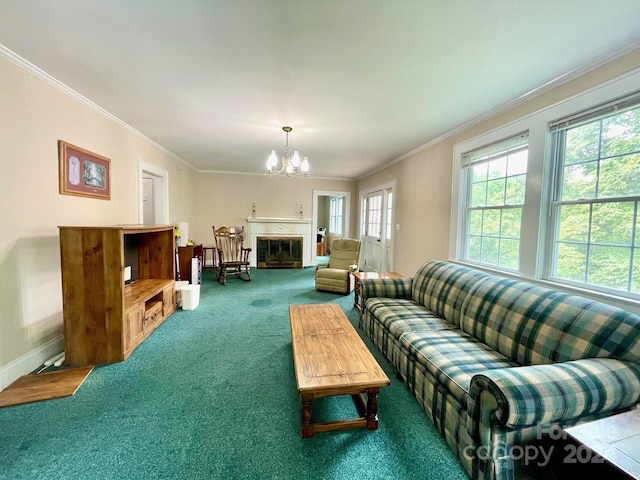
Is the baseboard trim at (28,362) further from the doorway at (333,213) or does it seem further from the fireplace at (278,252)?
the doorway at (333,213)

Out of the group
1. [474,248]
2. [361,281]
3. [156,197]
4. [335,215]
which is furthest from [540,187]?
[335,215]

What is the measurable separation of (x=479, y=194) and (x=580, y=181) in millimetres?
1039

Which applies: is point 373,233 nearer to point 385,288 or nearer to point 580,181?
point 385,288

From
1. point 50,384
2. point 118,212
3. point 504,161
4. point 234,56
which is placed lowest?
point 50,384

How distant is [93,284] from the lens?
2.25m

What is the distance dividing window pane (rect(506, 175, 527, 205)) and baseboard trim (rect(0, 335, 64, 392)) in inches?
175

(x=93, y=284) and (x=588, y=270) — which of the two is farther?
(x=93, y=284)

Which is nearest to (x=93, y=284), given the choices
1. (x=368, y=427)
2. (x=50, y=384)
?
(x=50, y=384)

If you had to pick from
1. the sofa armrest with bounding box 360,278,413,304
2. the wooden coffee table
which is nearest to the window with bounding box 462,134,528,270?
the sofa armrest with bounding box 360,278,413,304

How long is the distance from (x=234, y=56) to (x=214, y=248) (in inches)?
188

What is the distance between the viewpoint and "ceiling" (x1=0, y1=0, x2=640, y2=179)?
4.75 ft

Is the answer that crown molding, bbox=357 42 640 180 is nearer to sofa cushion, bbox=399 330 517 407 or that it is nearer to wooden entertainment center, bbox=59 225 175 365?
sofa cushion, bbox=399 330 517 407

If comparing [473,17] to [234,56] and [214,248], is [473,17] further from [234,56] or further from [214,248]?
[214,248]

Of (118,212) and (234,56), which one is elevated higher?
(234,56)
